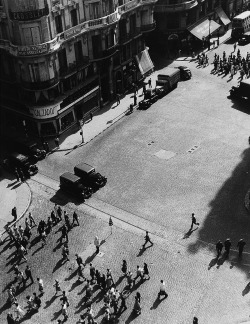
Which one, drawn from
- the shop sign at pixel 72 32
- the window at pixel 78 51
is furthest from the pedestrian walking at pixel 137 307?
the window at pixel 78 51

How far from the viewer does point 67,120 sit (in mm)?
66750

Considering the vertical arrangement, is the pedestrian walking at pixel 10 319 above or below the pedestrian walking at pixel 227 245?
below

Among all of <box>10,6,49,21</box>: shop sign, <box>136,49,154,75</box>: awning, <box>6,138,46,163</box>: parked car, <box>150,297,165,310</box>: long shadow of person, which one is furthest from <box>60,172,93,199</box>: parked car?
A: <box>136,49,154,75</box>: awning

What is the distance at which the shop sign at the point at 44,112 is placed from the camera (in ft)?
204

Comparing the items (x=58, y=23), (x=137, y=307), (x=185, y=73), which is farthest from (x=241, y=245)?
(x=185, y=73)

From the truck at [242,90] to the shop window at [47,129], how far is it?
2907 centimetres

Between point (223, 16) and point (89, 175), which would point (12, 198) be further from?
point (223, 16)

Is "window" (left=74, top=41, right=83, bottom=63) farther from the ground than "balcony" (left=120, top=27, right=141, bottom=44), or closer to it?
farther from the ground

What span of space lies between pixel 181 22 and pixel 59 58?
3634cm

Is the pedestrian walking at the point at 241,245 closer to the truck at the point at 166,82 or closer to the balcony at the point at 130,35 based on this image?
the truck at the point at 166,82

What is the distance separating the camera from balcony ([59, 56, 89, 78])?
2502 inches

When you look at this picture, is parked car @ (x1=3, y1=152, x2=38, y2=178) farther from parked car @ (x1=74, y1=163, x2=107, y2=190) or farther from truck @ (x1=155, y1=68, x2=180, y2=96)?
truck @ (x1=155, y1=68, x2=180, y2=96)

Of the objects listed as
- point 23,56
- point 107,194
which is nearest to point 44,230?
point 107,194

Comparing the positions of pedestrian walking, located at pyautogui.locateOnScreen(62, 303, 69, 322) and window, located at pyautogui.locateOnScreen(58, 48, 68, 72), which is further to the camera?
window, located at pyautogui.locateOnScreen(58, 48, 68, 72)
